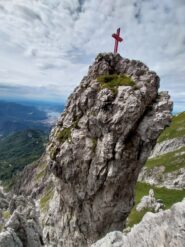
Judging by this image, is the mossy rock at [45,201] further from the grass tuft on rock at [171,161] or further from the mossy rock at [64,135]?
the mossy rock at [64,135]

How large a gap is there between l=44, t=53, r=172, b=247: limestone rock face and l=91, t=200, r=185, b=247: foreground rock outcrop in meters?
19.1

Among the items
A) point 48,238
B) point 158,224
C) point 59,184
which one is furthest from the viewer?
point 48,238

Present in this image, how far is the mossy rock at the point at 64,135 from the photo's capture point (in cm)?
4623

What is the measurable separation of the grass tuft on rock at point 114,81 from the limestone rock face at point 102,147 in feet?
2.46

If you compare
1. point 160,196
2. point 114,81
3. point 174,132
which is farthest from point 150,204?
point 174,132

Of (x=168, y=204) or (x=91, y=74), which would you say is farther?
(x=168, y=204)

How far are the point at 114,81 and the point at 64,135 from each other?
1194cm

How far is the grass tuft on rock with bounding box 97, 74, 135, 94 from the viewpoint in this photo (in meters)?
43.7

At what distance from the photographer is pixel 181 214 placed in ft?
57.0

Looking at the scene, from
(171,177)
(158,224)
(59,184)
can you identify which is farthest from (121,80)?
(171,177)

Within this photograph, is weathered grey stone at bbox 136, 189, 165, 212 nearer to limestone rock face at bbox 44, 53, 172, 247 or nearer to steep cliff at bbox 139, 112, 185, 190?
steep cliff at bbox 139, 112, 185, 190

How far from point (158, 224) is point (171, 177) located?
2741 inches

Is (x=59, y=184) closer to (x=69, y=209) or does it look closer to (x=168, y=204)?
(x=69, y=209)

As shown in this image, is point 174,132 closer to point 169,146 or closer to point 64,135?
point 169,146
